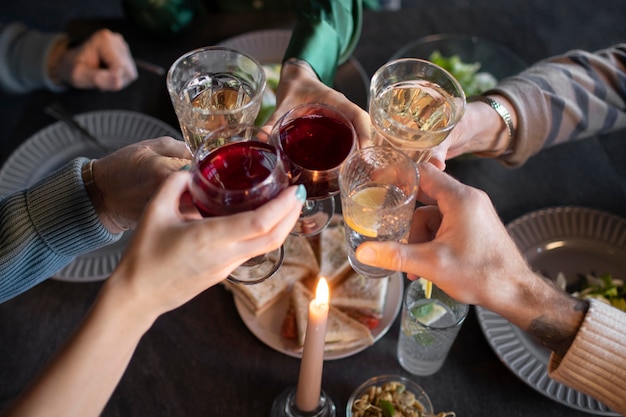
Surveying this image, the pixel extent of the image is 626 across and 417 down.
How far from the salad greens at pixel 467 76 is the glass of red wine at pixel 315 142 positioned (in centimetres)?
103

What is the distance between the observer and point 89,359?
36.2 inches

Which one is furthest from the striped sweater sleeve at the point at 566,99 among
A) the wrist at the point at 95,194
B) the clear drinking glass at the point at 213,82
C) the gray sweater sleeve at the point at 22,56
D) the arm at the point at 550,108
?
the gray sweater sleeve at the point at 22,56

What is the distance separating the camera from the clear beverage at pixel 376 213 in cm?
102

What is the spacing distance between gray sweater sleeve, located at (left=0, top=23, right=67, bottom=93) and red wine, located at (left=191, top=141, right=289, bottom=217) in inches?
56.9

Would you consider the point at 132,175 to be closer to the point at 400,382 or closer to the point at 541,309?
the point at 400,382

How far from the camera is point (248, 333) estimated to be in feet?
5.01

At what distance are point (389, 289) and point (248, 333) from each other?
416mm

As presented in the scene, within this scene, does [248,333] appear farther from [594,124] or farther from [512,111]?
[594,124]

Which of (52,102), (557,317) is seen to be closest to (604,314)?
(557,317)

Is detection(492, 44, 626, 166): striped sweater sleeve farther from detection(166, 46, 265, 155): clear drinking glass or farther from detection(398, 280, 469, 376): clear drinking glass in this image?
detection(166, 46, 265, 155): clear drinking glass

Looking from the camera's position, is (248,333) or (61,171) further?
(248,333)

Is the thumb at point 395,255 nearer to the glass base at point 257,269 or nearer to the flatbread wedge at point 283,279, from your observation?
the glass base at point 257,269

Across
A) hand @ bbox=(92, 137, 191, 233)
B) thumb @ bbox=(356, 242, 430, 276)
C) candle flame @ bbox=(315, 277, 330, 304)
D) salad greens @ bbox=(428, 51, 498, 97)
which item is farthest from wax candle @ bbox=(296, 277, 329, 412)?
salad greens @ bbox=(428, 51, 498, 97)

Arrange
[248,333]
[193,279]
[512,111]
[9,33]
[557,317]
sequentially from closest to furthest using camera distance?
[193,279] < [557,317] < [248,333] < [512,111] < [9,33]
